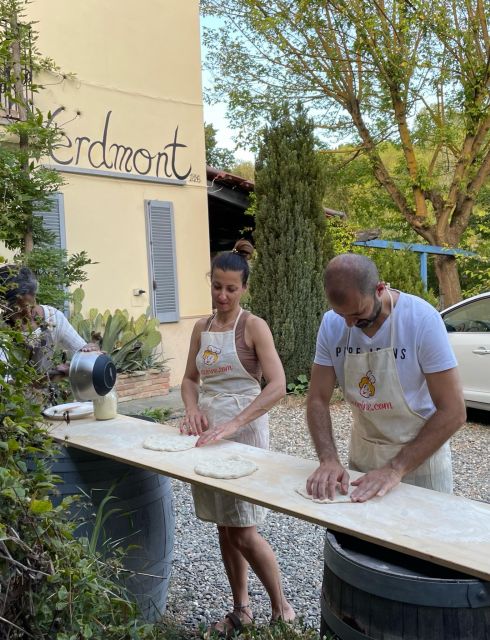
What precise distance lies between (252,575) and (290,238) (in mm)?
5400

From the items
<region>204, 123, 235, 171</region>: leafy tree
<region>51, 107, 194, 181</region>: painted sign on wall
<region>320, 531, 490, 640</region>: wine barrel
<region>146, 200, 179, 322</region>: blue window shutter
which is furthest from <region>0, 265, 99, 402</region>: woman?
<region>204, 123, 235, 171</region>: leafy tree

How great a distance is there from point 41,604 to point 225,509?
128 centimetres

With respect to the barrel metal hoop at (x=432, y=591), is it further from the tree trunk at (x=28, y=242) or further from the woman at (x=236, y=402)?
the tree trunk at (x=28, y=242)

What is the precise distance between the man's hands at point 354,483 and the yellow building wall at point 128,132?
656 cm

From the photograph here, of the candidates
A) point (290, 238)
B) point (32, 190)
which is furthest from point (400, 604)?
point (290, 238)

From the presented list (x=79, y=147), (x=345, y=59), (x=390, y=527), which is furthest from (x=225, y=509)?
(x=345, y=59)

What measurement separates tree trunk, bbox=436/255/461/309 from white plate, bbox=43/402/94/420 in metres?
10.8

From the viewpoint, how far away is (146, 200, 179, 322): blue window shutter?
9.00 m

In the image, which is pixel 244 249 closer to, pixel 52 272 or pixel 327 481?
pixel 327 481

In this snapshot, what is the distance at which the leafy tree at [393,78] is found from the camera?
484 inches

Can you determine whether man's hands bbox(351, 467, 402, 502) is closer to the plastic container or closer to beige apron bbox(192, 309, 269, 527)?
beige apron bbox(192, 309, 269, 527)

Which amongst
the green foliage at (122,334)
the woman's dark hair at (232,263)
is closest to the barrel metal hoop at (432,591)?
the woman's dark hair at (232,263)

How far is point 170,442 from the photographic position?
279 cm

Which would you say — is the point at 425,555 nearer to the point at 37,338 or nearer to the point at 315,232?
the point at 37,338
